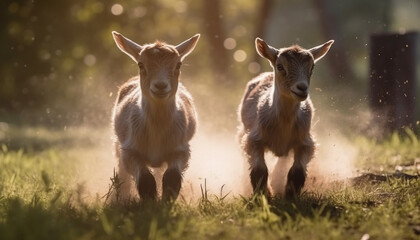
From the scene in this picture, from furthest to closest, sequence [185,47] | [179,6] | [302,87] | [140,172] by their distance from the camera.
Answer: [179,6] < [185,47] < [140,172] < [302,87]

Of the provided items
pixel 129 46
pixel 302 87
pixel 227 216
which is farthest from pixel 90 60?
pixel 227 216

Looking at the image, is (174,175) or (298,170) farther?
(298,170)

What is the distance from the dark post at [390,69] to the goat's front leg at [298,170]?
15.3 feet

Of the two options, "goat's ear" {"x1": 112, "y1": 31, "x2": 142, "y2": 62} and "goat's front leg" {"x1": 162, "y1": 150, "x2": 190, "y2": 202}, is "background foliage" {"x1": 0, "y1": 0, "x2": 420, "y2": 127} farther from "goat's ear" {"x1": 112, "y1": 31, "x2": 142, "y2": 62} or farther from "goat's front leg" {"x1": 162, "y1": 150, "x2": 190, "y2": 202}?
"goat's front leg" {"x1": 162, "y1": 150, "x2": 190, "y2": 202}

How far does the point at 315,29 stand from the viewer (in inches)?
1874

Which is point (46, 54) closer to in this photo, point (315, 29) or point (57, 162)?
point (57, 162)

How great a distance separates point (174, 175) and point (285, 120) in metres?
1.54

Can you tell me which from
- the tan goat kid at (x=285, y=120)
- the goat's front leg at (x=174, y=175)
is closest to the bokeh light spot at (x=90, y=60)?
the tan goat kid at (x=285, y=120)

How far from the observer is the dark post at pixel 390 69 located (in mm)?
13094

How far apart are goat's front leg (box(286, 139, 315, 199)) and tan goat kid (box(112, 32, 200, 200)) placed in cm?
127

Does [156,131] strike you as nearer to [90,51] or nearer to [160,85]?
[160,85]

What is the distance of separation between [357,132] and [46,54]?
1363cm

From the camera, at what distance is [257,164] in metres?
8.62

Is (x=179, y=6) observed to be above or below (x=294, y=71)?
above
